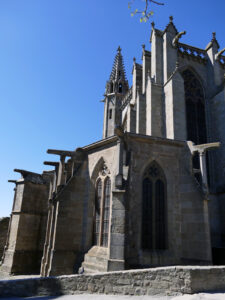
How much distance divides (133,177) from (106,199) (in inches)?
56.3

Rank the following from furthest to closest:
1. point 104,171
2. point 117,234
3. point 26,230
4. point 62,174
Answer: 1. point 26,230
2. point 62,174
3. point 104,171
4. point 117,234

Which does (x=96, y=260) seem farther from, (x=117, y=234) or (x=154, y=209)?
(x=154, y=209)

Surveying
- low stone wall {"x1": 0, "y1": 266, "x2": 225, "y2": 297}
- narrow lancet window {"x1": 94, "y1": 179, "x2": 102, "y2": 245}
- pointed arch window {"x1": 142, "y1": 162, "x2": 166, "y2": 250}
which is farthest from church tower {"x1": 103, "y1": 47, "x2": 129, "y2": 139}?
low stone wall {"x1": 0, "y1": 266, "x2": 225, "y2": 297}

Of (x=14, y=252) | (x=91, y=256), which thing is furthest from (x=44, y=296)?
(x=14, y=252)

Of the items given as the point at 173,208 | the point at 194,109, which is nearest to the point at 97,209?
the point at 173,208

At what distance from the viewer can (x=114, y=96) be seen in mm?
23422

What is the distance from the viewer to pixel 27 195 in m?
14.3

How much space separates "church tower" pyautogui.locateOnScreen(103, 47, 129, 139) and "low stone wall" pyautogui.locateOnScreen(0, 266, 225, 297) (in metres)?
17.0

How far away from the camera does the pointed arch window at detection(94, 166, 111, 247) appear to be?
894cm

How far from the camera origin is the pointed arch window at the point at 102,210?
894cm

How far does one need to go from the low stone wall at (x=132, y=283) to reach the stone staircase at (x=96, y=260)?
2.71 metres

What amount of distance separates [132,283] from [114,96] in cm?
2018

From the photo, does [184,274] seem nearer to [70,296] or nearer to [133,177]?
[70,296]

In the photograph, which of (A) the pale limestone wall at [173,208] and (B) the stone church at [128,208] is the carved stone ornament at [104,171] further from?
(A) the pale limestone wall at [173,208]
